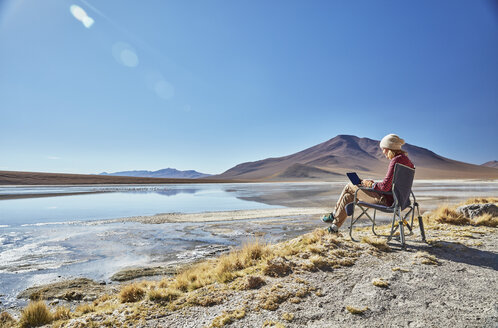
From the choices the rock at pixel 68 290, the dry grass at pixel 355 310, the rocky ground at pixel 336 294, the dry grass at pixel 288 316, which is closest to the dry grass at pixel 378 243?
the rocky ground at pixel 336 294

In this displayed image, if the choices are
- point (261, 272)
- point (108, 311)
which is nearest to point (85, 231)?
point (108, 311)

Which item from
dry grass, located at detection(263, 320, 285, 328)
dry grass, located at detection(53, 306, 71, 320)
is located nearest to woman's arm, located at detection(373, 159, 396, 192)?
dry grass, located at detection(263, 320, 285, 328)

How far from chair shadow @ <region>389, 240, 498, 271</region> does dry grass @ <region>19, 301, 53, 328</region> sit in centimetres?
501

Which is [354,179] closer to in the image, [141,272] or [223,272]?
[223,272]

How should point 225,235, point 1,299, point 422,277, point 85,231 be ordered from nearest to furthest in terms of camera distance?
point 422,277 → point 1,299 → point 225,235 → point 85,231

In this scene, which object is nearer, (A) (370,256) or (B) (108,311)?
(B) (108,311)

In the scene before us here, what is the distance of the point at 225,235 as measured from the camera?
956cm

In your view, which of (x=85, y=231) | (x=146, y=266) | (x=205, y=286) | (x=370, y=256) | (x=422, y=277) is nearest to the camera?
(x=422, y=277)

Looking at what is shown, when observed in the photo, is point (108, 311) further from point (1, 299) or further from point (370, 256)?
point (370, 256)

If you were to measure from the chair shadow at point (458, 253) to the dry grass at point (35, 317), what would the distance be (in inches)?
197

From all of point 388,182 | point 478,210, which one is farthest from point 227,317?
point 478,210

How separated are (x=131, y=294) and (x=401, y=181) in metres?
4.22

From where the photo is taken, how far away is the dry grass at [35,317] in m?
3.27

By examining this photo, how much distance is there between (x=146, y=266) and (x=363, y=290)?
5.11m
